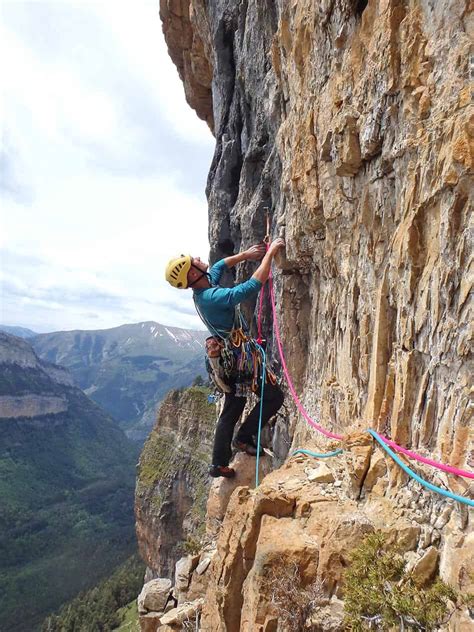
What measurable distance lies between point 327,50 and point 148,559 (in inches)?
1463

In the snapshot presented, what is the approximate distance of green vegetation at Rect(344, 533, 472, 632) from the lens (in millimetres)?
2162

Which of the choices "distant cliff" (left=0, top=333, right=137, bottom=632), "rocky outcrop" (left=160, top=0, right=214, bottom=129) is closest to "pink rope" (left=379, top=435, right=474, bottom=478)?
"rocky outcrop" (left=160, top=0, right=214, bottom=129)

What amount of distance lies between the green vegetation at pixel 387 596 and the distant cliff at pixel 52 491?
70649mm

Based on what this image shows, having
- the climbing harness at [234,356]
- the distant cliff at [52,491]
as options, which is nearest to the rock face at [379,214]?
the climbing harness at [234,356]

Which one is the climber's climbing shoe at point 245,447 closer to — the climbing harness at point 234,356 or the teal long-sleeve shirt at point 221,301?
the climbing harness at point 234,356

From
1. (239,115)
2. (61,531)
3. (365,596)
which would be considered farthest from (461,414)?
(61,531)

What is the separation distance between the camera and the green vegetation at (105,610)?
42500 millimetres

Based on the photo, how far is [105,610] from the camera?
152ft

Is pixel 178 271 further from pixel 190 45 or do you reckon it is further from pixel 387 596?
pixel 190 45

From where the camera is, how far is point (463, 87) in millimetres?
3014

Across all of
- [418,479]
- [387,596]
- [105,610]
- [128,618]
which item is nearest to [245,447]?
[418,479]

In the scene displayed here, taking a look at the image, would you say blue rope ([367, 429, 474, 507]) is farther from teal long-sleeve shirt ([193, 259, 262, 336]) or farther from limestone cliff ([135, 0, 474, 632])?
teal long-sleeve shirt ([193, 259, 262, 336])

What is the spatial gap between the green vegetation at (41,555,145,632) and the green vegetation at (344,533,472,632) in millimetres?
46031

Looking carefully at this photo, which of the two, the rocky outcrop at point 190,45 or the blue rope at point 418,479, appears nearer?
the blue rope at point 418,479
